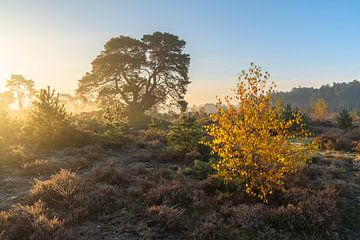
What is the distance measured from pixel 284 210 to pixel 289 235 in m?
0.71

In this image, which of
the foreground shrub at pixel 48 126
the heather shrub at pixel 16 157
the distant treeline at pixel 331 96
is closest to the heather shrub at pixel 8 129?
the foreground shrub at pixel 48 126

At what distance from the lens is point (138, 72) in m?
31.9

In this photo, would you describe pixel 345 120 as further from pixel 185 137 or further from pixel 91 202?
pixel 91 202

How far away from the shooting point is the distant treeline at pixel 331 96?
412 feet

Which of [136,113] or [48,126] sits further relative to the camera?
[136,113]

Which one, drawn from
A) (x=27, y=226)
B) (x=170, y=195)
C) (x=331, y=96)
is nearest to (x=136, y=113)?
(x=170, y=195)

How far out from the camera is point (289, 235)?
5.38 metres

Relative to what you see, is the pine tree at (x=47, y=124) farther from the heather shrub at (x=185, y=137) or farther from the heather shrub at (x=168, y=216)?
the heather shrub at (x=168, y=216)

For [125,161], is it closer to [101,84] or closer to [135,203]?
[135,203]

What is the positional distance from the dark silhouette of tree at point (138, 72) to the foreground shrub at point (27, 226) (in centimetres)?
2543

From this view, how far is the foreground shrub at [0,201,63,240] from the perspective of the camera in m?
4.97

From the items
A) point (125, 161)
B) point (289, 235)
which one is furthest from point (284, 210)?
point (125, 161)

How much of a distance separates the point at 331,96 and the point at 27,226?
151 m

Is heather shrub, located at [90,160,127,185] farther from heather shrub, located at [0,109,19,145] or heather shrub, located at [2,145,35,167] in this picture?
heather shrub, located at [0,109,19,145]
